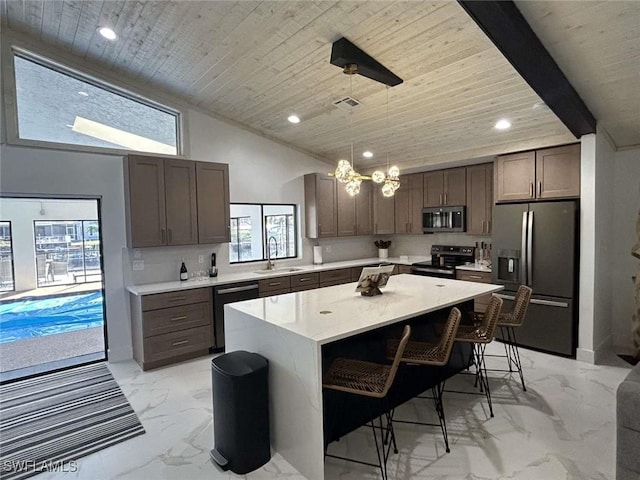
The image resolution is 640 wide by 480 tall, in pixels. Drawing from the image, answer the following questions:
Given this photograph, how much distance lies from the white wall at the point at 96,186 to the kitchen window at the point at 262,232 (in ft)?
4.75

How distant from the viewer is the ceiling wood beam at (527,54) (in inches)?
70.9

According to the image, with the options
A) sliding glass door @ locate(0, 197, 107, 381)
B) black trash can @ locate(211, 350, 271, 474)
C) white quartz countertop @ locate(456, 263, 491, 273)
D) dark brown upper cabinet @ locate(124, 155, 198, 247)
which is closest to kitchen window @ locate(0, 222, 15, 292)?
sliding glass door @ locate(0, 197, 107, 381)

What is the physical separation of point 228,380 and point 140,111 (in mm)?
3657

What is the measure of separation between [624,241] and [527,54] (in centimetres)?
328

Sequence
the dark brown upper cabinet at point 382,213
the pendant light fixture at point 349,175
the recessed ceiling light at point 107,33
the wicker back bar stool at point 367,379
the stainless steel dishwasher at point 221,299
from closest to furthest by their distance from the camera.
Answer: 1. the wicker back bar stool at point 367,379
2. the pendant light fixture at point 349,175
3. the recessed ceiling light at point 107,33
4. the stainless steel dishwasher at point 221,299
5. the dark brown upper cabinet at point 382,213

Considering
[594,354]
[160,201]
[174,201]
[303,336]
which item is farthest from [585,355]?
[160,201]

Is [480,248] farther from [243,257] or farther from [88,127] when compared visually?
[88,127]

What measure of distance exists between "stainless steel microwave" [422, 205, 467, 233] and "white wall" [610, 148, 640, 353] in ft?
5.66

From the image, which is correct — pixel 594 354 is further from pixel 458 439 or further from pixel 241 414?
pixel 241 414

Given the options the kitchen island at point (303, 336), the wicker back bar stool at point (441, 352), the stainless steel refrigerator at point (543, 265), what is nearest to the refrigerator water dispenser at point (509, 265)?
Result: the stainless steel refrigerator at point (543, 265)

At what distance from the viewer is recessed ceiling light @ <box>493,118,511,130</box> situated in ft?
12.8

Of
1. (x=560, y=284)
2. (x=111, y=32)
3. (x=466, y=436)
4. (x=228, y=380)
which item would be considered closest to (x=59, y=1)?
(x=111, y=32)

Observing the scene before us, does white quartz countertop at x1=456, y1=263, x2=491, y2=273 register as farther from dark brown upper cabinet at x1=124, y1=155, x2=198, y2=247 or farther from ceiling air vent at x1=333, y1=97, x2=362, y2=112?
dark brown upper cabinet at x1=124, y1=155, x2=198, y2=247

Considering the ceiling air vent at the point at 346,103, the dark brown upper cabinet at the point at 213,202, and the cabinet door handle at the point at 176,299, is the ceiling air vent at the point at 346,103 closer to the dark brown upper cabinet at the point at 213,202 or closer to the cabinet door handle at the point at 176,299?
the dark brown upper cabinet at the point at 213,202
